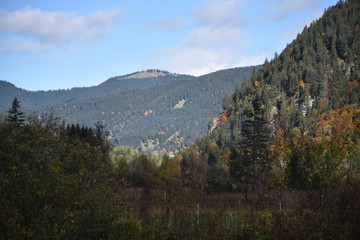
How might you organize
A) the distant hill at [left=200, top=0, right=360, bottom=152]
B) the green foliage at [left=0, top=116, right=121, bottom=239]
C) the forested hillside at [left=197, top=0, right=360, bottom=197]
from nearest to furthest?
1. the green foliage at [left=0, top=116, right=121, bottom=239]
2. the forested hillside at [left=197, top=0, right=360, bottom=197]
3. the distant hill at [left=200, top=0, right=360, bottom=152]

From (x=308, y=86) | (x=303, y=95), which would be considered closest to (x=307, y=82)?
(x=308, y=86)

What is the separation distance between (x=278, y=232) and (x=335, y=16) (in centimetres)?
21603

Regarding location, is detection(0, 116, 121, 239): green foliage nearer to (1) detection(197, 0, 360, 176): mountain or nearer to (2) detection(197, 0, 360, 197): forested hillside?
(2) detection(197, 0, 360, 197): forested hillside

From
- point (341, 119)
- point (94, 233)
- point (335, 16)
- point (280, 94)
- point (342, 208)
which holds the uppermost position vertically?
point (335, 16)

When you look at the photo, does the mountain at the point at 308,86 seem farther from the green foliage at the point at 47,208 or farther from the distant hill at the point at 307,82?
the green foliage at the point at 47,208

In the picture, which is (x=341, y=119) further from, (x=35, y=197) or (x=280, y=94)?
(x=35, y=197)

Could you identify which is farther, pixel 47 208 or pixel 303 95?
pixel 303 95

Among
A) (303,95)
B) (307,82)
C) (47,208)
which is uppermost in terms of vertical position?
(307,82)

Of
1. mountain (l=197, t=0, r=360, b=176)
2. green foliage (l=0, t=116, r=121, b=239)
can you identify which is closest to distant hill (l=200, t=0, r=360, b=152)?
mountain (l=197, t=0, r=360, b=176)

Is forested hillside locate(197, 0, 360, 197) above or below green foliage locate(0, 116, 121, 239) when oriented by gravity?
above

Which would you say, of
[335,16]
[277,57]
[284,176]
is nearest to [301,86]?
[277,57]

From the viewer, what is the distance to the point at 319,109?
137m

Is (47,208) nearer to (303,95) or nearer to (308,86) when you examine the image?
(303,95)

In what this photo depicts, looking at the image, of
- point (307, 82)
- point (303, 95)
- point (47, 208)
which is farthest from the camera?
point (307, 82)
